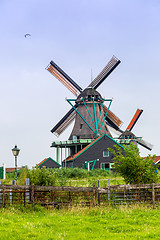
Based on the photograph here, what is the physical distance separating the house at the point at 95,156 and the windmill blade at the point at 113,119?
7.87 meters

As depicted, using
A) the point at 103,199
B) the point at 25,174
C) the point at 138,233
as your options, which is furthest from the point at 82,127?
the point at 138,233

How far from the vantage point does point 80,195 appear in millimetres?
18688

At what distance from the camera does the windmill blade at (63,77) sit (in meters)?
55.9

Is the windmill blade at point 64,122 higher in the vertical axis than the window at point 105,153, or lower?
higher

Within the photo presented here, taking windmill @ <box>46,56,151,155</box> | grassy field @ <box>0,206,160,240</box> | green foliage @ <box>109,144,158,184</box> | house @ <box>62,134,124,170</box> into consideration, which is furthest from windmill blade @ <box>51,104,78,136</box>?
grassy field @ <box>0,206,160,240</box>

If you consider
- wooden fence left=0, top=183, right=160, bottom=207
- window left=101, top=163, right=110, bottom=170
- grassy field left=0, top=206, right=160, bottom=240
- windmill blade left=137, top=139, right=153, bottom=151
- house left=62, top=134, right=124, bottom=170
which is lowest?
grassy field left=0, top=206, right=160, bottom=240

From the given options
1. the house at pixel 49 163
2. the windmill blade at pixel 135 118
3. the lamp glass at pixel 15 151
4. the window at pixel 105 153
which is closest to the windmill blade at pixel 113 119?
the windmill blade at pixel 135 118

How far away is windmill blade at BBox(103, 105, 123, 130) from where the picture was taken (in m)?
56.9

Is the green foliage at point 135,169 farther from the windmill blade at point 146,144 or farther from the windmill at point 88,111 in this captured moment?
the windmill blade at point 146,144

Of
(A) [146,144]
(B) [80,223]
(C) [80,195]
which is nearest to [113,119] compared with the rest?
(A) [146,144]

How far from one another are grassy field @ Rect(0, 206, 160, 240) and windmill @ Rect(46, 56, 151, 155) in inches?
1402

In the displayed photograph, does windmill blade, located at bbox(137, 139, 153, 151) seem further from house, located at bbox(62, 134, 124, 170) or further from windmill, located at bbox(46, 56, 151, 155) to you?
house, located at bbox(62, 134, 124, 170)

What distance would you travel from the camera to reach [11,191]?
18.2 m

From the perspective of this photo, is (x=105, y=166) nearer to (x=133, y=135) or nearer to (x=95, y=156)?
(x=95, y=156)
